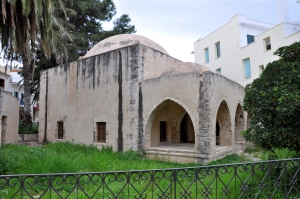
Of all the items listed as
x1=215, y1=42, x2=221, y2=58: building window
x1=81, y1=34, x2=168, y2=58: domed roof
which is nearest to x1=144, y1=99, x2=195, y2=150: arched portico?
x1=81, y1=34, x2=168, y2=58: domed roof

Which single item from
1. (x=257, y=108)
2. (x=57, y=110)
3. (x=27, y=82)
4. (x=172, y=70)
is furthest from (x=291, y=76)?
(x=27, y=82)

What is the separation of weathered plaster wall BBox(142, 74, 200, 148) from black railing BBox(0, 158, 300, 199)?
11.6ft

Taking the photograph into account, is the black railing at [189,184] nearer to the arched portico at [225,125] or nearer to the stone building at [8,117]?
the arched portico at [225,125]

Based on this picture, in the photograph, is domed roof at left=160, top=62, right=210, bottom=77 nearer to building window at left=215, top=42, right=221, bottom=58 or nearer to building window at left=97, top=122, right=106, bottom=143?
building window at left=97, top=122, right=106, bottom=143

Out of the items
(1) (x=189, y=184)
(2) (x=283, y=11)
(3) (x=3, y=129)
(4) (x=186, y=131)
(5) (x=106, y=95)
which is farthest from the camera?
(2) (x=283, y=11)

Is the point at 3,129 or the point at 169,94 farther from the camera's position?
the point at 3,129

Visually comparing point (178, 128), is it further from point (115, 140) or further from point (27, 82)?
point (27, 82)

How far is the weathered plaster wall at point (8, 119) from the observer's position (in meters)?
12.7

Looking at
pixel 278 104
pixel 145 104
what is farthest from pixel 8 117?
pixel 278 104

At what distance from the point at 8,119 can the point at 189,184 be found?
37.3 ft

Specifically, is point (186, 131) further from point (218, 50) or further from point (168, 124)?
point (218, 50)

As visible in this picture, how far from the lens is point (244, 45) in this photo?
739 inches

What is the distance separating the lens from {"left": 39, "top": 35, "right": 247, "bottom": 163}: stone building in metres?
9.38

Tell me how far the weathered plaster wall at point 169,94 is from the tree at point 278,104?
3.34 m
